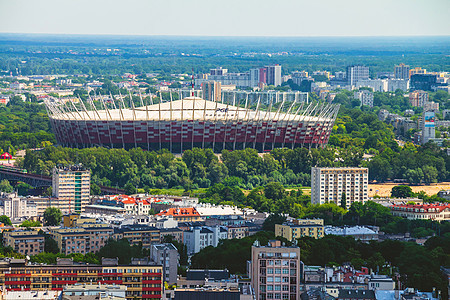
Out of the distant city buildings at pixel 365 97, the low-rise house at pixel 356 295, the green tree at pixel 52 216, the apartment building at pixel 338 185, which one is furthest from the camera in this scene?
the distant city buildings at pixel 365 97

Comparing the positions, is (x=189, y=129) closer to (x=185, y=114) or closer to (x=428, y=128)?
(x=185, y=114)

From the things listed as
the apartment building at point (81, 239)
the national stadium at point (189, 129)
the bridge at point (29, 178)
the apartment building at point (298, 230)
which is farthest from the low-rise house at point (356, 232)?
the national stadium at point (189, 129)

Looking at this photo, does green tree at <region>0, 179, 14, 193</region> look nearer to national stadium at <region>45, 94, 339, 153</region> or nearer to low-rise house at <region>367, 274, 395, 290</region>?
national stadium at <region>45, 94, 339, 153</region>

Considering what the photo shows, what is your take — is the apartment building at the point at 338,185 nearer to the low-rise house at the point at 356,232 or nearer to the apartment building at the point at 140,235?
the low-rise house at the point at 356,232

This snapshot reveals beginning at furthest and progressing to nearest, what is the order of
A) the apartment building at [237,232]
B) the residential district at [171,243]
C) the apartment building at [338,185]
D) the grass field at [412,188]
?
the grass field at [412,188] → the apartment building at [338,185] → the apartment building at [237,232] → the residential district at [171,243]

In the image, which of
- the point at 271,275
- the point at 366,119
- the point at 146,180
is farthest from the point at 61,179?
the point at 366,119

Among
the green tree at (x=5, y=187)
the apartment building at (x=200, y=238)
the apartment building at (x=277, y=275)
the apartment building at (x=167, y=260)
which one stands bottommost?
the green tree at (x=5, y=187)
